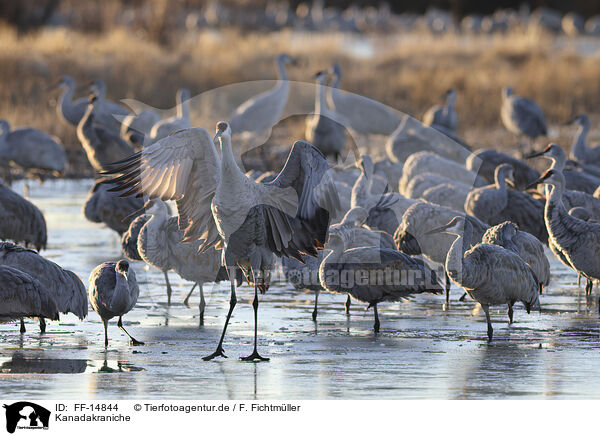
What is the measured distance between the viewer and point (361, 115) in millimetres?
21859

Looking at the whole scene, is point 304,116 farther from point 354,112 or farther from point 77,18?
point 77,18

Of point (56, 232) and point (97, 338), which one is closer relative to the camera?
point (97, 338)

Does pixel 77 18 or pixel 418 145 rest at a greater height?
pixel 77 18

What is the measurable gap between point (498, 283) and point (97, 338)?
306 centimetres

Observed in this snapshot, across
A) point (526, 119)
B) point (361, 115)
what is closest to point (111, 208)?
point (361, 115)

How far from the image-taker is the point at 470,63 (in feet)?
109

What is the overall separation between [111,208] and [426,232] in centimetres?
404

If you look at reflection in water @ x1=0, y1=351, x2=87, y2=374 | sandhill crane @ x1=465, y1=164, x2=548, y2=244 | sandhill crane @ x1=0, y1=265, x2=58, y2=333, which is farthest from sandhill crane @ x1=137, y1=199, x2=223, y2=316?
sandhill crane @ x1=465, y1=164, x2=548, y2=244

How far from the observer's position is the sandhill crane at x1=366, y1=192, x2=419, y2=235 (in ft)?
37.7

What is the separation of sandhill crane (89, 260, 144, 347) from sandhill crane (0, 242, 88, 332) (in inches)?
7.4

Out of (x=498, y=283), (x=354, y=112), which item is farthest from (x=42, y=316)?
(x=354, y=112)
